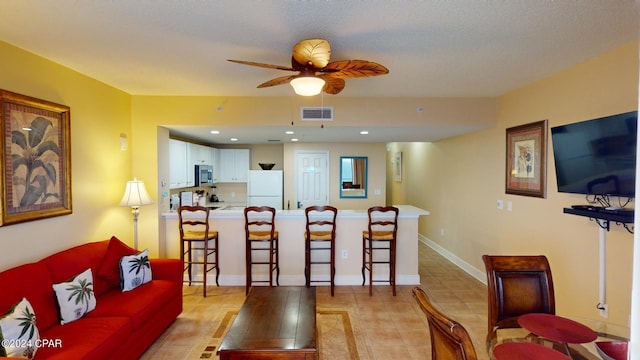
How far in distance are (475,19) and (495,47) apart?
0.57 m

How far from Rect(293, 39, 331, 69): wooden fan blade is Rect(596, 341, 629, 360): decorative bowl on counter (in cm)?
217

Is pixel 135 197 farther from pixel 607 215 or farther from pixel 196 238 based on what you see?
pixel 607 215

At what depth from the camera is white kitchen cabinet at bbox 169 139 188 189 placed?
15.6 ft

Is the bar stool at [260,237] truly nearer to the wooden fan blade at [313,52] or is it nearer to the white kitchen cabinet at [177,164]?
the white kitchen cabinet at [177,164]

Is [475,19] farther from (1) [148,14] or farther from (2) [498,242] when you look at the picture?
(2) [498,242]

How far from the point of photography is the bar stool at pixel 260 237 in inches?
150

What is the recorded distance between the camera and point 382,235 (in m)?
3.86

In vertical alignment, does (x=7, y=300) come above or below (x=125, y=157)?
below

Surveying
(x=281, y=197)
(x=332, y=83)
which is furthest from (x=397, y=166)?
(x=332, y=83)

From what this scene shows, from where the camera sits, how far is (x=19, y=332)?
179cm

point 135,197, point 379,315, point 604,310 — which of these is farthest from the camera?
point 135,197

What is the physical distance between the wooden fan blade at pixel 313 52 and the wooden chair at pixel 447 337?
1.55m

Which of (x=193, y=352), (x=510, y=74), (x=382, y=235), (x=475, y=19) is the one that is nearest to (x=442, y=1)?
(x=475, y=19)

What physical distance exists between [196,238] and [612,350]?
12.4 feet
